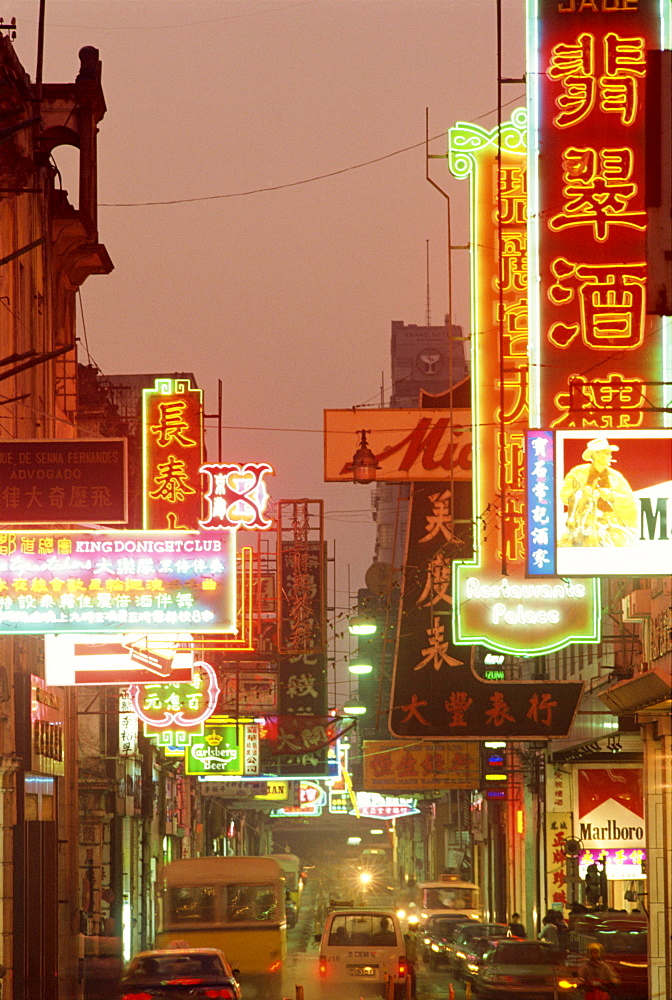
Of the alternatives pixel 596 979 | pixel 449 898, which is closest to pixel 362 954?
pixel 596 979

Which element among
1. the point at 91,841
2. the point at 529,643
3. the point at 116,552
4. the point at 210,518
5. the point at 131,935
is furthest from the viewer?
the point at 131,935

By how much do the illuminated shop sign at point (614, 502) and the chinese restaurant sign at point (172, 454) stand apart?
13.1 m

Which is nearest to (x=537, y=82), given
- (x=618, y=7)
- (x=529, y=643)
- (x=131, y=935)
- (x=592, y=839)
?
(x=618, y=7)

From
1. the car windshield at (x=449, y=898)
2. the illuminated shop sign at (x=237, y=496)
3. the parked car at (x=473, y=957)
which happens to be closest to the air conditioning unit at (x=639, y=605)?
the illuminated shop sign at (x=237, y=496)

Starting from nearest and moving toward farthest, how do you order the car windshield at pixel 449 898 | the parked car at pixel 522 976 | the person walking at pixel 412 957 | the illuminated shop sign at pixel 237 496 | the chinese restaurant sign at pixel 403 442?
the chinese restaurant sign at pixel 403 442
the illuminated shop sign at pixel 237 496
the parked car at pixel 522 976
the person walking at pixel 412 957
the car windshield at pixel 449 898

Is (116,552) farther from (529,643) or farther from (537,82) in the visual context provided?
(537,82)

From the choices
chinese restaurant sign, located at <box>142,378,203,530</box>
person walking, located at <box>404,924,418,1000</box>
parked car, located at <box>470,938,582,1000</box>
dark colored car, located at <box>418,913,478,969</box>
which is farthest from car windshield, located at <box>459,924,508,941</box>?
chinese restaurant sign, located at <box>142,378,203,530</box>

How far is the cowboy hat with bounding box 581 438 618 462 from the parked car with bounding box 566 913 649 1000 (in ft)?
36.9

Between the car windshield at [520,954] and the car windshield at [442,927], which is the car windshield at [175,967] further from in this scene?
the car windshield at [442,927]

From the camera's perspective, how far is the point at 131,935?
139ft

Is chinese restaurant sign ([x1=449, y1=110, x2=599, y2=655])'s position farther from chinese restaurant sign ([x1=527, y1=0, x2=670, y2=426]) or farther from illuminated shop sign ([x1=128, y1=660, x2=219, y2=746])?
illuminated shop sign ([x1=128, y1=660, x2=219, y2=746])

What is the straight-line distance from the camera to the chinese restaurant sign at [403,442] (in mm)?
24109

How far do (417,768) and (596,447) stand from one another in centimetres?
2783

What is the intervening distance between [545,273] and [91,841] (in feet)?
78.2
